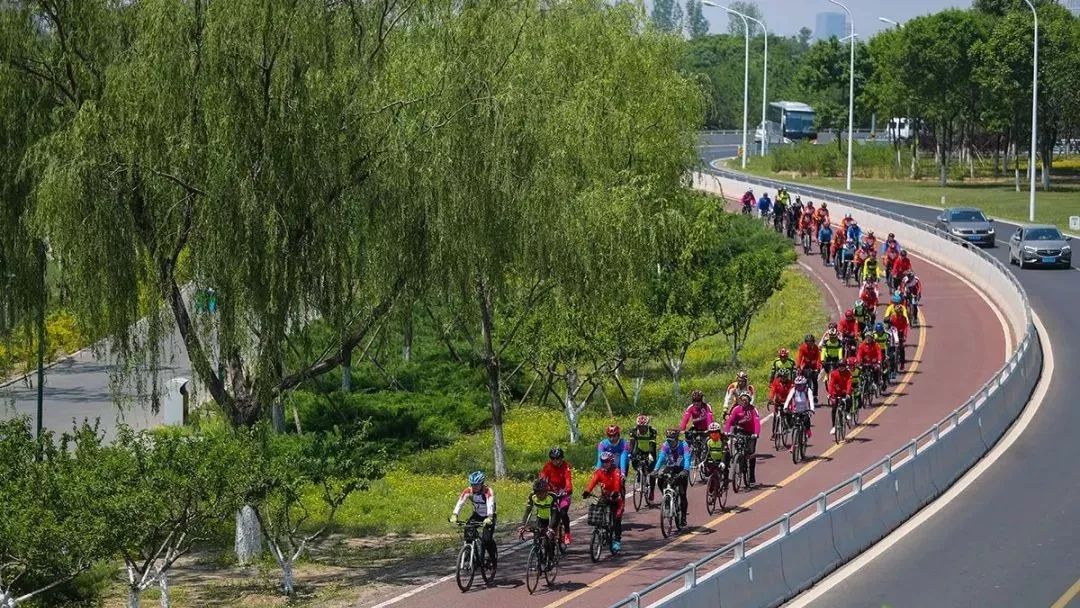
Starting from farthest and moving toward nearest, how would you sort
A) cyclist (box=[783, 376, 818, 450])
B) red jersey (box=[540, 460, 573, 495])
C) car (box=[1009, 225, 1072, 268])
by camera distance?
car (box=[1009, 225, 1072, 268])
cyclist (box=[783, 376, 818, 450])
red jersey (box=[540, 460, 573, 495])

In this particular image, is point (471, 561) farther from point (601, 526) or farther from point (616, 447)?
point (616, 447)

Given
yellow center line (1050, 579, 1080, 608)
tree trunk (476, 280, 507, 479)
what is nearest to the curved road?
tree trunk (476, 280, 507, 479)

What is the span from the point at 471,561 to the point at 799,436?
367 inches

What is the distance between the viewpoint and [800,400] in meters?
28.1

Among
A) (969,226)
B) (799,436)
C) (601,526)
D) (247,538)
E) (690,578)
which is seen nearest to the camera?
(690,578)

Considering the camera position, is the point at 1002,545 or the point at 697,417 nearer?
the point at 1002,545

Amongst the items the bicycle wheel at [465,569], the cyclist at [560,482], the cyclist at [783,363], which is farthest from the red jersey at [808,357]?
the bicycle wheel at [465,569]

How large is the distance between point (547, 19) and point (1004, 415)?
43.6 ft

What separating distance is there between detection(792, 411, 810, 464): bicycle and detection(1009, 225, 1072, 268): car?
2800 centimetres

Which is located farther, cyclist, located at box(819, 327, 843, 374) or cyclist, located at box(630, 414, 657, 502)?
cyclist, located at box(819, 327, 843, 374)

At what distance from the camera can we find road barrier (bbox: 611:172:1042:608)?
18656mm

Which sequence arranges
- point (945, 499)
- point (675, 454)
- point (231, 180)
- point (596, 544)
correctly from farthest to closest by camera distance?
point (945, 499) < point (675, 454) < point (596, 544) < point (231, 180)

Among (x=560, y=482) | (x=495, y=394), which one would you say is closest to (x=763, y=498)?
(x=560, y=482)

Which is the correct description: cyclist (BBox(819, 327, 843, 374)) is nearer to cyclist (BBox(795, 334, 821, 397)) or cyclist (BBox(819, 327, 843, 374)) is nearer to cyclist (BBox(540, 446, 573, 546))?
cyclist (BBox(795, 334, 821, 397))
